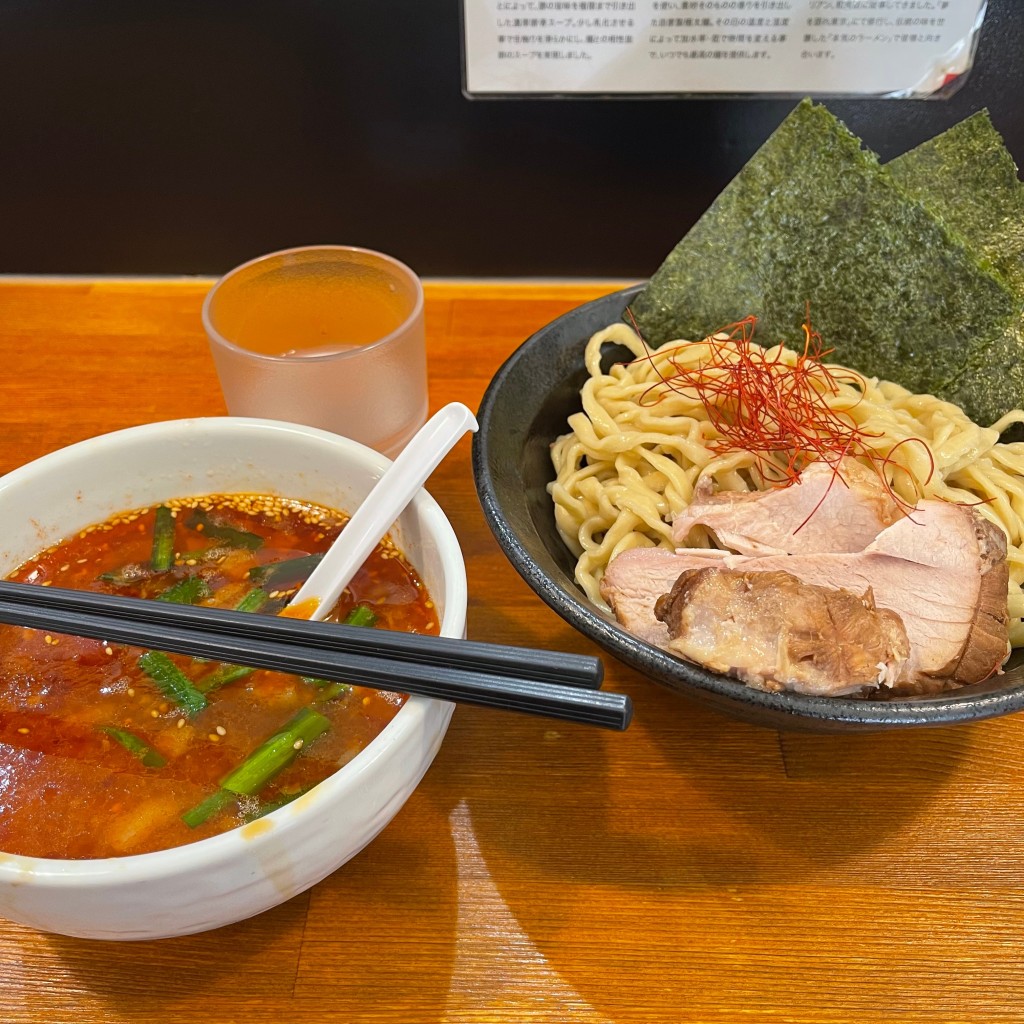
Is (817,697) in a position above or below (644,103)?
below

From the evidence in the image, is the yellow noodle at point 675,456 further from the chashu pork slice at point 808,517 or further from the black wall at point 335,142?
the black wall at point 335,142

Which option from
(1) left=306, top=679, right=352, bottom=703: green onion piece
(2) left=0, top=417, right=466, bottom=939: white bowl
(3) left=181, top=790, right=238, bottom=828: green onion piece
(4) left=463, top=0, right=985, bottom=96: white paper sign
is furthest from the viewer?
(4) left=463, top=0, right=985, bottom=96: white paper sign

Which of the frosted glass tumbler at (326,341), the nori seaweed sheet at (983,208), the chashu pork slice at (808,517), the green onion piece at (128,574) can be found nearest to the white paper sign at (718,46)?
the nori seaweed sheet at (983,208)

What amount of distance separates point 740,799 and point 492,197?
1.54 m

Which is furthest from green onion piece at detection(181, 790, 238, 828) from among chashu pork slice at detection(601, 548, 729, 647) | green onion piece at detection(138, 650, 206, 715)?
chashu pork slice at detection(601, 548, 729, 647)

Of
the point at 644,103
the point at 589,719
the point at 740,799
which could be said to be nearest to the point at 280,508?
the point at 589,719

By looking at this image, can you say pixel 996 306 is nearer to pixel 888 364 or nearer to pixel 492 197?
pixel 888 364

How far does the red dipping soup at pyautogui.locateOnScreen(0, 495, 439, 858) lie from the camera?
0.81m

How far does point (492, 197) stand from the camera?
2025 mm

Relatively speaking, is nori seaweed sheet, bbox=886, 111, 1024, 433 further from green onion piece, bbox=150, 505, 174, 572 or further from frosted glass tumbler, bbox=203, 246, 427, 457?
green onion piece, bbox=150, 505, 174, 572

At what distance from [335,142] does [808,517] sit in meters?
1.43

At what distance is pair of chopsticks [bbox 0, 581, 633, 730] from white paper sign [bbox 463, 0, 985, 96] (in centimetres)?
145

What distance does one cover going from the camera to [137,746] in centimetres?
87

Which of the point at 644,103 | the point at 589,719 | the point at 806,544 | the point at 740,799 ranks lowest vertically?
the point at 740,799
